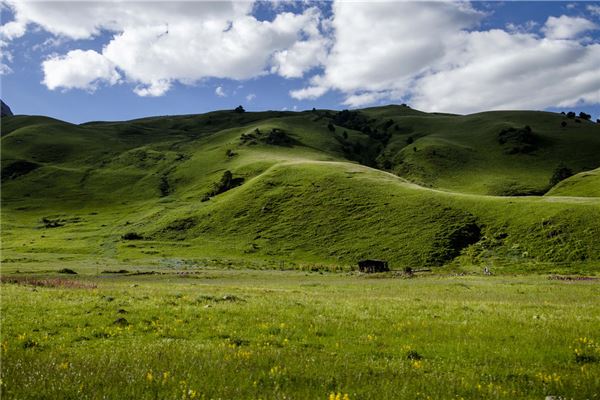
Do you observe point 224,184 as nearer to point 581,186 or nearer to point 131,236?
point 131,236

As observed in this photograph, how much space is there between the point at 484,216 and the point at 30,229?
450ft

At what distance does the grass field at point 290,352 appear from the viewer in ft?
27.9

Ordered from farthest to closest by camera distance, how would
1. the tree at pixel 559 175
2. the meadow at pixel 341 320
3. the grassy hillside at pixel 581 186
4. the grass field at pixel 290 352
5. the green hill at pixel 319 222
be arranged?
the tree at pixel 559 175, the grassy hillside at pixel 581 186, the green hill at pixel 319 222, the meadow at pixel 341 320, the grass field at pixel 290 352

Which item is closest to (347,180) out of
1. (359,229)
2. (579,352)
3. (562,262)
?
(359,229)

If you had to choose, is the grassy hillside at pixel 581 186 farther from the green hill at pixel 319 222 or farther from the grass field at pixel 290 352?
the grass field at pixel 290 352

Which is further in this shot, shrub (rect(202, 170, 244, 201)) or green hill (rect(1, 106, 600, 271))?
shrub (rect(202, 170, 244, 201))

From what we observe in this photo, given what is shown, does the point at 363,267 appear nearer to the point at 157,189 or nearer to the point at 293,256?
the point at 293,256

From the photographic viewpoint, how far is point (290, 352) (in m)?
11.8

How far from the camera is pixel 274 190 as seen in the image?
446 feet

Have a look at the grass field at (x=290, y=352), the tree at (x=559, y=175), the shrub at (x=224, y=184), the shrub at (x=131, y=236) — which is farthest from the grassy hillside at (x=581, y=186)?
the grass field at (x=290, y=352)

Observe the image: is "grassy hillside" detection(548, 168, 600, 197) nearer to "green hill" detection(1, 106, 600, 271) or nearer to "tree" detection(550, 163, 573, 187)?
"green hill" detection(1, 106, 600, 271)

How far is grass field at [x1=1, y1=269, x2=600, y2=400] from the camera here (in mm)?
8500

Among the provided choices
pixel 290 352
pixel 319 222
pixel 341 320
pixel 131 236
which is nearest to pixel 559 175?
pixel 319 222

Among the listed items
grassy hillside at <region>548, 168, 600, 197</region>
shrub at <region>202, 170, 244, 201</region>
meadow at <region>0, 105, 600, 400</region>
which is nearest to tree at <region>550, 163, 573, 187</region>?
grassy hillside at <region>548, 168, 600, 197</region>
